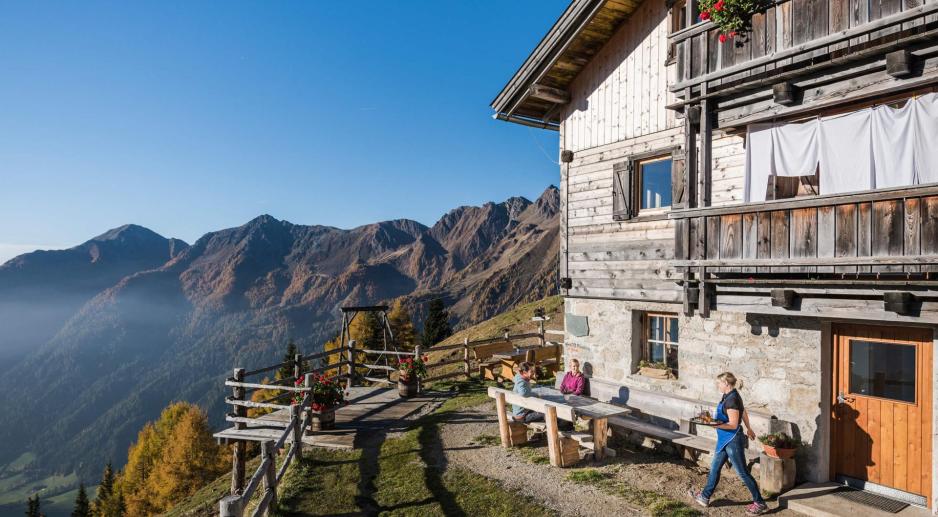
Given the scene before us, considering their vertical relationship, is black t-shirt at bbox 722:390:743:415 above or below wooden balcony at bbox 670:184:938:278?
below

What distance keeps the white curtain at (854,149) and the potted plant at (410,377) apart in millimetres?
11376

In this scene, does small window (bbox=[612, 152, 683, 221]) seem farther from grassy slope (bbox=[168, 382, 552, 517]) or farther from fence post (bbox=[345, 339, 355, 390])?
fence post (bbox=[345, 339, 355, 390])

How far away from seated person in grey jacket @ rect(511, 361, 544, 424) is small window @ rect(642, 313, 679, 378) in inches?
101

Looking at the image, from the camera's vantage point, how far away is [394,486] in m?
9.53

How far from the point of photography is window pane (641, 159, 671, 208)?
11125 millimetres

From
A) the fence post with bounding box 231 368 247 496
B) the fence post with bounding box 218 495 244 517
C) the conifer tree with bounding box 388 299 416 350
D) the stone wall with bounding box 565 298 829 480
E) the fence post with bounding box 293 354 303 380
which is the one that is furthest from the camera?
the conifer tree with bounding box 388 299 416 350

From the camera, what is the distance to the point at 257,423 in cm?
1320

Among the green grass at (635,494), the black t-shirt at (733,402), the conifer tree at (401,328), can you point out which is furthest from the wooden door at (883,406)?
the conifer tree at (401,328)

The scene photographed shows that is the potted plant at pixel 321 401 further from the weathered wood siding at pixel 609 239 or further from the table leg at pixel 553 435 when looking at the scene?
the weathered wood siding at pixel 609 239

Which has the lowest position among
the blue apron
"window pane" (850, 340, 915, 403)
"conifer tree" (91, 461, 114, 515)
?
"conifer tree" (91, 461, 114, 515)

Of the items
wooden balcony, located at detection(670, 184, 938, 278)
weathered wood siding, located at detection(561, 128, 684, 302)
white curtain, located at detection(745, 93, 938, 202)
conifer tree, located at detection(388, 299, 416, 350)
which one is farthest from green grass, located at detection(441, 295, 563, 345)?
white curtain, located at detection(745, 93, 938, 202)

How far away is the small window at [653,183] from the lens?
1114 centimetres

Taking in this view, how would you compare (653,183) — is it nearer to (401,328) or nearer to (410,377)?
(410,377)

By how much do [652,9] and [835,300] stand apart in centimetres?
727
